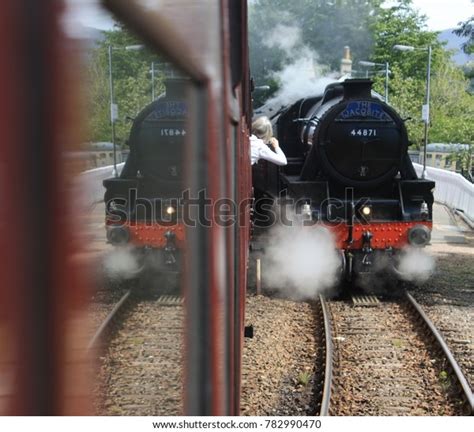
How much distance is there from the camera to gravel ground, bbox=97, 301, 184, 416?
92 centimetres

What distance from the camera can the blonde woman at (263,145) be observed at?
6844 mm

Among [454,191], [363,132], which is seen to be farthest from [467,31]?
[363,132]

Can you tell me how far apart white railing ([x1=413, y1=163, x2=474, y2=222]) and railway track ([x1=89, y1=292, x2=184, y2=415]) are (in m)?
16.7

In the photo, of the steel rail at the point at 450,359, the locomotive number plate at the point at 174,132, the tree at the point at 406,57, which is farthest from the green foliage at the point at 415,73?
the locomotive number plate at the point at 174,132

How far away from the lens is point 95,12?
0.78m

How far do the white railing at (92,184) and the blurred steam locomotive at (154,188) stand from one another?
0.07ft

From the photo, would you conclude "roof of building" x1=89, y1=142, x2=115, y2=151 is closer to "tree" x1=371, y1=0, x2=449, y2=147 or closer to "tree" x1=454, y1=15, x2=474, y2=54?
"tree" x1=454, y1=15, x2=474, y2=54

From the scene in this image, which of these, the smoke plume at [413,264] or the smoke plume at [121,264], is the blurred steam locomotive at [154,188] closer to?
the smoke plume at [121,264]

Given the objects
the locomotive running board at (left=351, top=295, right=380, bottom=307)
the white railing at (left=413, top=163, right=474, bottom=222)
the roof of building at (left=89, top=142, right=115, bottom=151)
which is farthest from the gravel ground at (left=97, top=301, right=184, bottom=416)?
the white railing at (left=413, top=163, right=474, bottom=222)

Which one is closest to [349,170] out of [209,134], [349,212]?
[349,212]

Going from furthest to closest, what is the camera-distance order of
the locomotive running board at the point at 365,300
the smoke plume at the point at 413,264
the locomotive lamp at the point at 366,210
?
the smoke plume at the point at 413,264, the locomotive lamp at the point at 366,210, the locomotive running board at the point at 365,300

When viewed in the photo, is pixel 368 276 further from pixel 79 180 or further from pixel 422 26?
pixel 422 26

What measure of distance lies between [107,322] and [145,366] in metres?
0.20

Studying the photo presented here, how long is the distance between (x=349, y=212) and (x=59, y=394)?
805 centimetres
